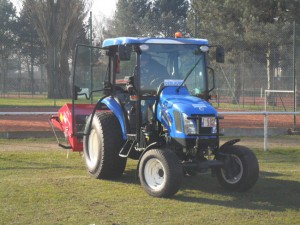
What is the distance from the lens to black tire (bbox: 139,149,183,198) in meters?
7.24

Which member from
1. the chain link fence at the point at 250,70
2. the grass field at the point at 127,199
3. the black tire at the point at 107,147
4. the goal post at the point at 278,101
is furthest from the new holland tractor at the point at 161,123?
the goal post at the point at 278,101

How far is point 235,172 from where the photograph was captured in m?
8.08

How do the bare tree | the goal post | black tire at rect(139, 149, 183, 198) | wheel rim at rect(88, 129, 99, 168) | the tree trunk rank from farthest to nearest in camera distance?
the bare tree < the goal post < the tree trunk < wheel rim at rect(88, 129, 99, 168) < black tire at rect(139, 149, 183, 198)

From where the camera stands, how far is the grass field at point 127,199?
21.0 ft

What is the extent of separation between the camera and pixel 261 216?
657cm

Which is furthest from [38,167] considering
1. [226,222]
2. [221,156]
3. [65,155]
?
[226,222]

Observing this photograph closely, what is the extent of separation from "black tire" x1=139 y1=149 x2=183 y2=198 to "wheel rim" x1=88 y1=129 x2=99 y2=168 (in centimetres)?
158

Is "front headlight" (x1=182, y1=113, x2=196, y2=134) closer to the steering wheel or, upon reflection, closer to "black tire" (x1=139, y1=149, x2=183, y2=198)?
"black tire" (x1=139, y1=149, x2=183, y2=198)

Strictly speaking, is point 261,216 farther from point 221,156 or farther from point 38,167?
point 38,167

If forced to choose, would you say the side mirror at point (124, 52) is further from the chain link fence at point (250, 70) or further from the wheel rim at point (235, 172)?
the chain link fence at point (250, 70)

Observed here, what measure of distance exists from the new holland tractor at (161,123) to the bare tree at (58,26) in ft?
58.1

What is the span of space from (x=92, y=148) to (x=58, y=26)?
908 inches

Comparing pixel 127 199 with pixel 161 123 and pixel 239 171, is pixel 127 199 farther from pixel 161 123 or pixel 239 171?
pixel 239 171

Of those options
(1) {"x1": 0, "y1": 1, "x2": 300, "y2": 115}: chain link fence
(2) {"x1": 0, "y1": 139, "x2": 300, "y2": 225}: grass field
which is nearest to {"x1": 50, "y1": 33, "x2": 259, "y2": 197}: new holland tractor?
(2) {"x1": 0, "y1": 139, "x2": 300, "y2": 225}: grass field
